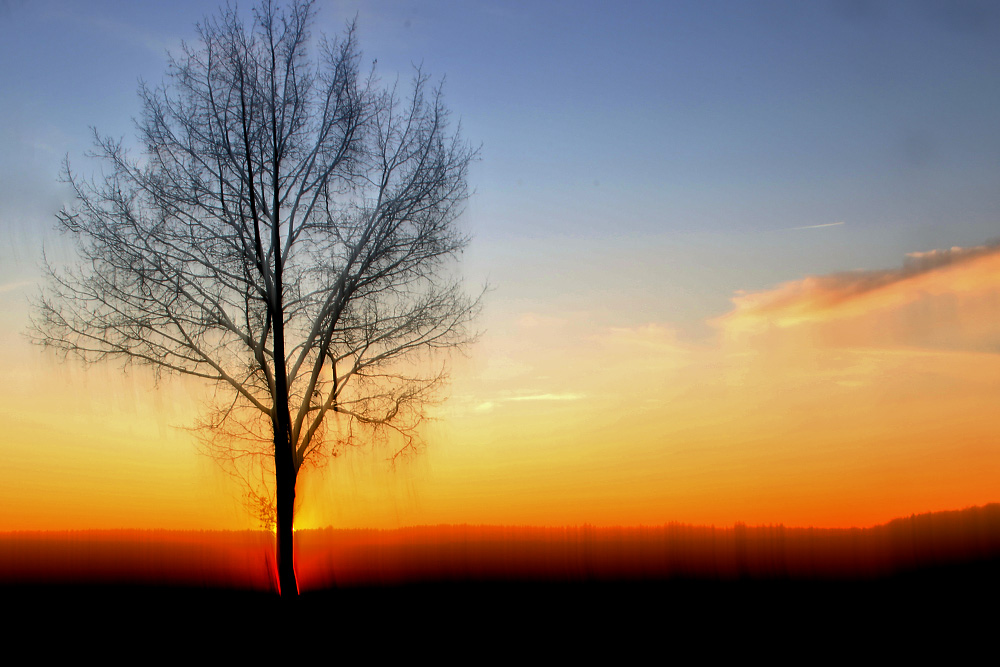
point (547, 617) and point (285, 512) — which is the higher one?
point (285, 512)

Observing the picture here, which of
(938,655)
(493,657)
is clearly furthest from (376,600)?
(938,655)

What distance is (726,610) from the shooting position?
503 inches

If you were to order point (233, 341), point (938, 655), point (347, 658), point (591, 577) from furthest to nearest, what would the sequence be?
point (591, 577) → point (233, 341) → point (347, 658) → point (938, 655)

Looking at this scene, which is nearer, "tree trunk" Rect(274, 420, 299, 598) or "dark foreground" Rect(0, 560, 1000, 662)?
"dark foreground" Rect(0, 560, 1000, 662)

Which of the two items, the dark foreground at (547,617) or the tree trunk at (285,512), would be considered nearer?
the dark foreground at (547,617)

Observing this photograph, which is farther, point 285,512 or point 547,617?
point 285,512

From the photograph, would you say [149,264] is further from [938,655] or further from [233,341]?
[938,655]

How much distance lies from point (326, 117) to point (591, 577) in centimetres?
1019

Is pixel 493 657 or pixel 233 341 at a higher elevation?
pixel 233 341

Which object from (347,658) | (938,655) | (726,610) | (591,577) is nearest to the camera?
(938,655)

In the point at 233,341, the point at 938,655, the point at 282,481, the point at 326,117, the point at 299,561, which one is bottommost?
the point at 938,655

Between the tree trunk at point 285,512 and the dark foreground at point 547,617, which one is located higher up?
the tree trunk at point 285,512

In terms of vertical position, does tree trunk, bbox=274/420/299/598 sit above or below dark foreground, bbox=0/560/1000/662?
above

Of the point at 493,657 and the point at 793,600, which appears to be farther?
the point at 793,600
